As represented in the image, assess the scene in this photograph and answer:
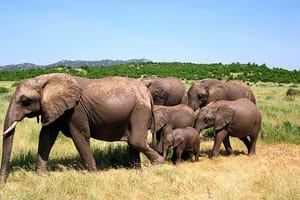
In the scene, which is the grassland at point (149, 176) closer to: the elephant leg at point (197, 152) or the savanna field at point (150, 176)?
the savanna field at point (150, 176)

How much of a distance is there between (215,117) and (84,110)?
3.44 m

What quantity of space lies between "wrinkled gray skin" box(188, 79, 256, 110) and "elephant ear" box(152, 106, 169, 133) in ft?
12.8

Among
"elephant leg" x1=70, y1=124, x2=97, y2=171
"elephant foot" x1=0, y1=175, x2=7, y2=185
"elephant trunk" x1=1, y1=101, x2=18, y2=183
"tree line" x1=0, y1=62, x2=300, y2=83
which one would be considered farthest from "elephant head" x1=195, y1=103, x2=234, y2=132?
"tree line" x1=0, y1=62, x2=300, y2=83

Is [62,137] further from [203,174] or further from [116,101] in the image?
[203,174]

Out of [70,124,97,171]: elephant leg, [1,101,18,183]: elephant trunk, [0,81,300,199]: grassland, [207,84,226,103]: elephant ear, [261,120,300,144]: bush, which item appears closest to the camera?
[0,81,300,199]: grassland

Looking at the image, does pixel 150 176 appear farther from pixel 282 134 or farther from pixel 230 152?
pixel 282 134

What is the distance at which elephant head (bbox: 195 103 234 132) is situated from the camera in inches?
395

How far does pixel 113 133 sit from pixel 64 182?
65.3 inches

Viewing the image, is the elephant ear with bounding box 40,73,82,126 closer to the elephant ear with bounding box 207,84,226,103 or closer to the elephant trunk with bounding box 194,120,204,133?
the elephant trunk with bounding box 194,120,204,133

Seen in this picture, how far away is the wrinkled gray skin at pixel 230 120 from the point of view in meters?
10.0

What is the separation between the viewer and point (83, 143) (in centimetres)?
814

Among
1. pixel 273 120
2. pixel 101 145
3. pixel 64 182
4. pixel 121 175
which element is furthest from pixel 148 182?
pixel 273 120

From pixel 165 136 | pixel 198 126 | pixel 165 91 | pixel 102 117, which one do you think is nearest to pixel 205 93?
pixel 165 91

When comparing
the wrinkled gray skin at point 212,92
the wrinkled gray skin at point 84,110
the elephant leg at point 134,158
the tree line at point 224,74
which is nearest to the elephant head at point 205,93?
the wrinkled gray skin at point 212,92
